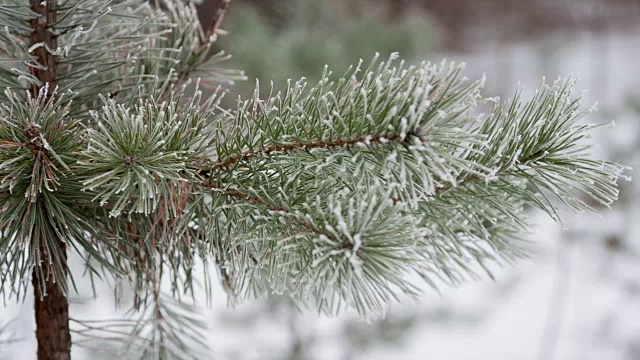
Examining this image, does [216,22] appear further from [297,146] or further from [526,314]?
[526,314]

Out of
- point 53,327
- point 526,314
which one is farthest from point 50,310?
point 526,314

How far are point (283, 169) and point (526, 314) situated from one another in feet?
6.37

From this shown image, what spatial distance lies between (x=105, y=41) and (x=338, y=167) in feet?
0.46

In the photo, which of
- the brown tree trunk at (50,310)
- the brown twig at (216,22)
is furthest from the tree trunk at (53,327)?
the brown twig at (216,22)

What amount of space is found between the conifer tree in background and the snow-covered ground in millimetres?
900

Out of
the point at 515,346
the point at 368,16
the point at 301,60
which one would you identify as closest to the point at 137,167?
the point at 301,60

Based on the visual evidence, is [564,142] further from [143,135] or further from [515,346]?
[515,346]

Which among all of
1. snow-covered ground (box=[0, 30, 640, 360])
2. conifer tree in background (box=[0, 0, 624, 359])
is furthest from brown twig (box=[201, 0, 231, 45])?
snow-covered ground (box=[0, 30, 640, 360])

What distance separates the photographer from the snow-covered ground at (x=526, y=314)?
1.40 m

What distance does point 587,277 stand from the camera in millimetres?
1989

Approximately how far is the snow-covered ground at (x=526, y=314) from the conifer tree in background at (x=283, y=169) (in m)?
0.90

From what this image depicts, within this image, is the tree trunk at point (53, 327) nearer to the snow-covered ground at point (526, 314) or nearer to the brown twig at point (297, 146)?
the brown twig at point (297, 146)

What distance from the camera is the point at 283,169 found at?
0.25m

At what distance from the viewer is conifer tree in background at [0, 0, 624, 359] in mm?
201
